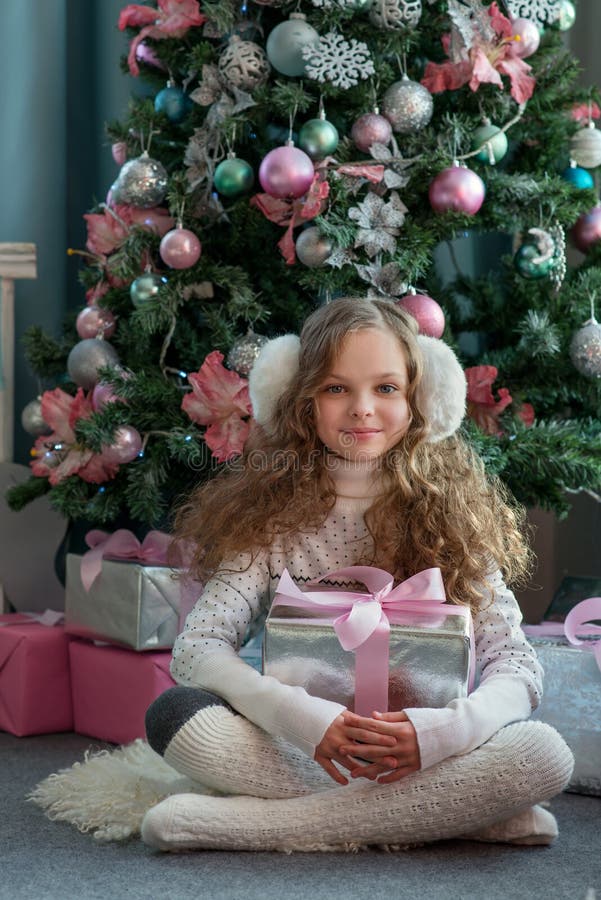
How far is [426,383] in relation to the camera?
139 centimetres

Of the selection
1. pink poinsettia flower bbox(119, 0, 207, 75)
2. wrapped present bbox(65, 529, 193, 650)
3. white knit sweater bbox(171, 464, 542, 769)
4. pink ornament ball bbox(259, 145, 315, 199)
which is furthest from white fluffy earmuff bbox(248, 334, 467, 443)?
pink poinsettia flower bbox(119, 0, 207, 75)

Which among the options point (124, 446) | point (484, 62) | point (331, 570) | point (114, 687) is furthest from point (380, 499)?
point (484, 62)

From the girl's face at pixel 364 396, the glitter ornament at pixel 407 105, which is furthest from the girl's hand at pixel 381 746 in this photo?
the glitter ornament at pixel 407 105

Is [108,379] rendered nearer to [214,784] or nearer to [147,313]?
[147,313]

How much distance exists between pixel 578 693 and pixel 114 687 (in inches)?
26.6

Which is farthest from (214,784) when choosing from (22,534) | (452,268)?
(452,268)

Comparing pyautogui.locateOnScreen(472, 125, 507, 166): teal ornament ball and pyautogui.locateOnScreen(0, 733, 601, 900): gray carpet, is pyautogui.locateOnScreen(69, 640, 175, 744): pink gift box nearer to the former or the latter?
pyautogui.locateOnScreen(0, 733, 601, 900): gray carpet

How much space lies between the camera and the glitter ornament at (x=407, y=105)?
62.6 inches

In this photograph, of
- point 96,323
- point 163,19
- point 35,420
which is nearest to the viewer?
point 163,19

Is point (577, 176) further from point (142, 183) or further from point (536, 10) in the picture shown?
point (142, 183)

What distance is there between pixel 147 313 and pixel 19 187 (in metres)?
0.73

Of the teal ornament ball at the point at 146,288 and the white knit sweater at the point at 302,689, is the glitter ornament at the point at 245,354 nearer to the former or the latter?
the teal ornament ball at the point at 146,288

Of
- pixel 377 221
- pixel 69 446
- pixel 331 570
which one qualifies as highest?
pixel 377 221

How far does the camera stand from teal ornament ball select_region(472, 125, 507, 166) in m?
1.63
